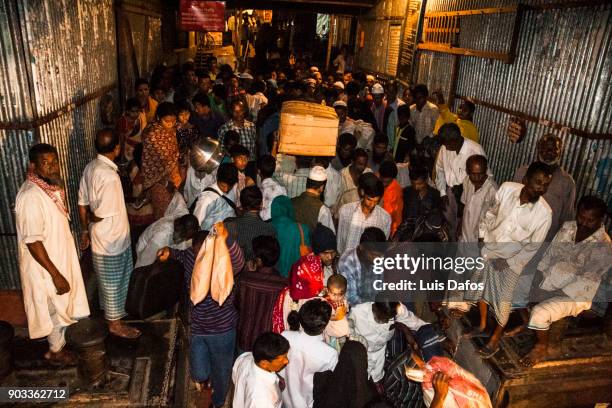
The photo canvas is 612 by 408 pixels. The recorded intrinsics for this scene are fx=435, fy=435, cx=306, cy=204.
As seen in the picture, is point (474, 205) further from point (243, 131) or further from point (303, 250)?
point (243, 131)

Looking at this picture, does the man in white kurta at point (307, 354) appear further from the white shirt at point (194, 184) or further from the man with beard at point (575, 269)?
the white shirt at point (194, 184)

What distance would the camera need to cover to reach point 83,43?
591 cm

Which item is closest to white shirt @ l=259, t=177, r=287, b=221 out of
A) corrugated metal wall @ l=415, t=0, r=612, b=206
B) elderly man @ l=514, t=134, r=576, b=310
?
elderly man @ l=514, t=134, r=576, b=310

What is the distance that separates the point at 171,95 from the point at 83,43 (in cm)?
347

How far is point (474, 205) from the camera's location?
5156mm

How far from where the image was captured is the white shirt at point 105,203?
4.00 metres

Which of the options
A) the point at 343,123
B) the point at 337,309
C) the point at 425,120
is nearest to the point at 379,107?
the point at 425,120

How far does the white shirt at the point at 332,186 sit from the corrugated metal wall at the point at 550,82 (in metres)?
3.05

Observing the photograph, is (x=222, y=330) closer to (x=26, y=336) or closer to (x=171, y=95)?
(x=26, y=336)

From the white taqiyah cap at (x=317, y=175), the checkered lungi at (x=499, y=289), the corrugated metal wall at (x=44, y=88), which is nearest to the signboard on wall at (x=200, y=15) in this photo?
the corrugated metal wall at (x=44, y=88)

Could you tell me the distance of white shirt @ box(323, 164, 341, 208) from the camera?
232 inches

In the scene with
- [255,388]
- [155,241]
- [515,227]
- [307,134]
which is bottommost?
[255,388]

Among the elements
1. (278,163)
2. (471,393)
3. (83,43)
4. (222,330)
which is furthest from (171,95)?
(471,393)

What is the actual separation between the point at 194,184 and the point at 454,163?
3.54 metres
